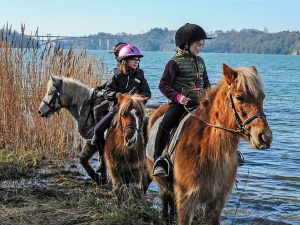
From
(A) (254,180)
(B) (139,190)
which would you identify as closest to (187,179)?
(B) (139,190)

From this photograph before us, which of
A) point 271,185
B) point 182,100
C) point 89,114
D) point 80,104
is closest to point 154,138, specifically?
point 182,100

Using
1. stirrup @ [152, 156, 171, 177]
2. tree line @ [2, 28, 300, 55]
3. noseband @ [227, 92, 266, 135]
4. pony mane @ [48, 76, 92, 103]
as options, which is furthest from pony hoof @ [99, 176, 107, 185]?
tree line @ [2, 28, 300, 55]

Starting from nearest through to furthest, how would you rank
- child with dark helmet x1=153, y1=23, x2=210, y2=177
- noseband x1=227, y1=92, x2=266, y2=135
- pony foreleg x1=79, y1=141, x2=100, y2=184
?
noseband x1=227, y1=92, x2=266, y2=135
child with dark helmet x1=153, y1=23, x2=210, y2=177
pony foreleg x1=79, y1=141, x2=100, y2=184

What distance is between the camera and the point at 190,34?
5.70 meters

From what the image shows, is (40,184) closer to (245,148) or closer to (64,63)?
(64,63)

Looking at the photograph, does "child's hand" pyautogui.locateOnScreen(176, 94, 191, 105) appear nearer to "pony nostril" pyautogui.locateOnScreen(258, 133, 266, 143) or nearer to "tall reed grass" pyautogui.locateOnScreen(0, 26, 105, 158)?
"pony nostril" pyautogui.locateOnScreen(258, 133, 266, 143)

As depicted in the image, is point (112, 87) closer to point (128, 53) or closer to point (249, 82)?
point (128, 53)

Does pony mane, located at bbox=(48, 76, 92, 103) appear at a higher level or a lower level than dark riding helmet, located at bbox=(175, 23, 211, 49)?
lower

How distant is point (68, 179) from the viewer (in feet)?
29.0

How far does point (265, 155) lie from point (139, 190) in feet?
25.0

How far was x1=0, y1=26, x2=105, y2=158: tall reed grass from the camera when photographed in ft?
35.1

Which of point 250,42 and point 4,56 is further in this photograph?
point 250,42

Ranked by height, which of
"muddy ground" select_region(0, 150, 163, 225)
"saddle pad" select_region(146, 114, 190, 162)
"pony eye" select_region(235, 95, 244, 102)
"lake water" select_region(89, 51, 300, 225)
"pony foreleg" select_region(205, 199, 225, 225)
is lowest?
"lake water" select_region(89, 51, 300, 225)

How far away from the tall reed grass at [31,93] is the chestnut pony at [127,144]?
3795 mm
